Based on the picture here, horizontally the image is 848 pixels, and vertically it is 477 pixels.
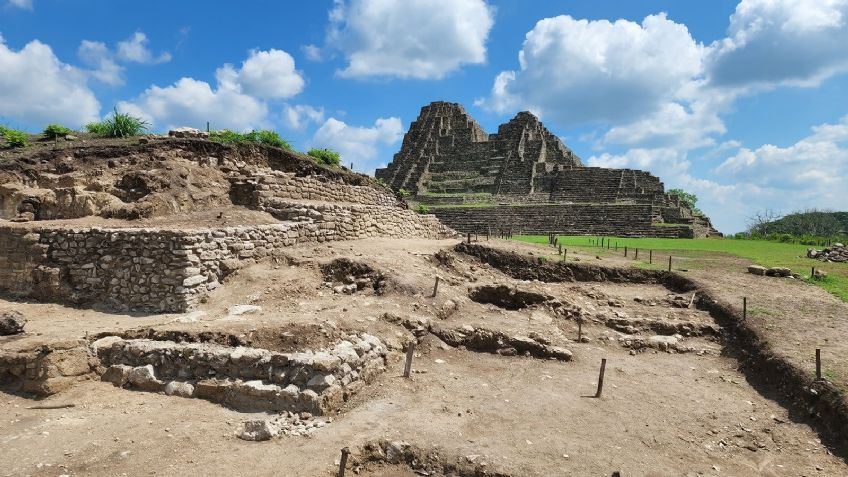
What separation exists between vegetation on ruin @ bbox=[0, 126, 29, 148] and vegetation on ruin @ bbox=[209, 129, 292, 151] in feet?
17.4

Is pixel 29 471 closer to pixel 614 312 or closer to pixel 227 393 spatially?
pixel 227 393

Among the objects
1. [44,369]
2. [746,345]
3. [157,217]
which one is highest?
[157,217]

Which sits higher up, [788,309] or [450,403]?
[788,309]

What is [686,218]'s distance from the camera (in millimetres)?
35656

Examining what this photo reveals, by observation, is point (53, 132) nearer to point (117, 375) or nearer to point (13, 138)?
point (13, 138)

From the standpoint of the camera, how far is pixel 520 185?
145 feet

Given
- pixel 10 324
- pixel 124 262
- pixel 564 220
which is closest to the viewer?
pixel 10 324

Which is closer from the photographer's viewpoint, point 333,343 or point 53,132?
point 333,343

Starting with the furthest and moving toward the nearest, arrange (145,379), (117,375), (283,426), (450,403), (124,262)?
1. (124,262)
2. (117,375)
3. (145,379)
4. (450,403)
5. (283,426)

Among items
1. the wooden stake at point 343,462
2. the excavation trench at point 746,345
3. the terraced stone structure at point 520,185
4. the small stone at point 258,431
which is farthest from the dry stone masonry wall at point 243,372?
the terraced stone structure at point 520,185

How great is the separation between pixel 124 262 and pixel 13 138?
882 cm

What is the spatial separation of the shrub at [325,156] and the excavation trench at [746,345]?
7.45m

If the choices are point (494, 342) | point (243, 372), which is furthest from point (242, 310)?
point (494, 342)

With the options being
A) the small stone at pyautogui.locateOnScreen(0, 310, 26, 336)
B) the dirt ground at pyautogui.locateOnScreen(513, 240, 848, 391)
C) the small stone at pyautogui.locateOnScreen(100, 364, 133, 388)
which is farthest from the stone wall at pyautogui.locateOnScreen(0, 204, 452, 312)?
the dirt ground at pyautogui.locateOnScreen(513, 240, 848, 391)
